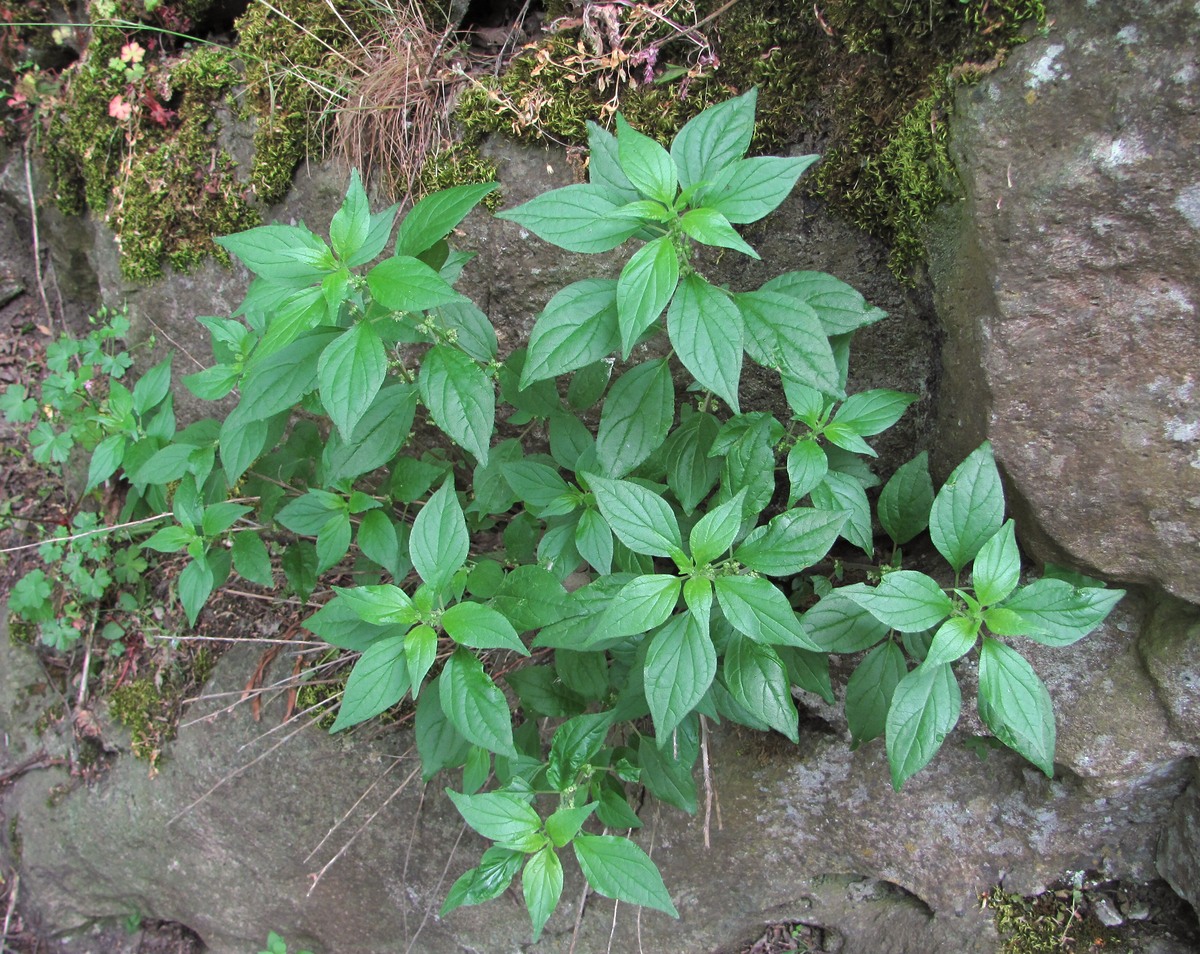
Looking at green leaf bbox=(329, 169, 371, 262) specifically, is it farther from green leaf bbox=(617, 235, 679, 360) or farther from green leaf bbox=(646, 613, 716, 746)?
green leaf bbox=(646, 613, 716, 746)

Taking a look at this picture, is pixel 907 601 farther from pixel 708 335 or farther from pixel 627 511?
pixel 708 335

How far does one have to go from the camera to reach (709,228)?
6.19 feet

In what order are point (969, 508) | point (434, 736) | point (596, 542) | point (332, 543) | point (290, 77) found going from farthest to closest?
1. point (290, 77)
2. point (332, 543)
3. point (434, 736)
4. point (596, 542)
5. point (969, 508)

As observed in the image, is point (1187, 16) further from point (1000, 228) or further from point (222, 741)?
point (222, 741)

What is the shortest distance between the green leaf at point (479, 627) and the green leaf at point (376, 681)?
16 centimetres

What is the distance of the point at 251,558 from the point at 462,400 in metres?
1.27

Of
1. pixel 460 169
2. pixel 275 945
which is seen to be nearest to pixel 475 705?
pixel 460 169

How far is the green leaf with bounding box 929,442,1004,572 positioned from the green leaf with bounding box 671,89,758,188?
1.03 metres

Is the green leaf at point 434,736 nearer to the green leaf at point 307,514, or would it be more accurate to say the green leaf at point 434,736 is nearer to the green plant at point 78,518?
the green leaf at point 307,514

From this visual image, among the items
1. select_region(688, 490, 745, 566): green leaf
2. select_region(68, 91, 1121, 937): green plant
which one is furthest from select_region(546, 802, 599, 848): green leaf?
select_region(688, 490, 745, 566): green leaf

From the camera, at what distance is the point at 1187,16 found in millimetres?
1864

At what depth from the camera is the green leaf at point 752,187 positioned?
6.21ft

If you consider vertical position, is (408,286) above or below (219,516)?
above

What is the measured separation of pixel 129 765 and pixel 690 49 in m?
4.05
